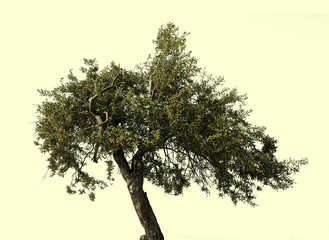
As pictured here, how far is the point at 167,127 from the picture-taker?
57.1 ft

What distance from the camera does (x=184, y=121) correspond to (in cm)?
1723

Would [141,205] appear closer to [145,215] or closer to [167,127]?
[145,215]

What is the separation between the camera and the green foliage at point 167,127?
17.3m

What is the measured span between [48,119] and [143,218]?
23.4 feet

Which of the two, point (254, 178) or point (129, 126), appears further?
point (254, 178)

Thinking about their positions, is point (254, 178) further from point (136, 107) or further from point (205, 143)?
point (136, 107)

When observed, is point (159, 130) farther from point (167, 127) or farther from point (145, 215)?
point (145, 215)

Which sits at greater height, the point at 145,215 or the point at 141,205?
the point at 141,205

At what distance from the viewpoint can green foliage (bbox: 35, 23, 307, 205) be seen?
1727 centimetres

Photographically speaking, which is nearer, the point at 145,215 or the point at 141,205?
the point at 141,205

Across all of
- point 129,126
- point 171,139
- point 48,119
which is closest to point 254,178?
point 171,139

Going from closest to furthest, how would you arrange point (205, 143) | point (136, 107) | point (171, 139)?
point (205, 143) < point (136, 107) < point (171, 139)

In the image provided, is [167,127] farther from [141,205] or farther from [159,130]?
[141,205]

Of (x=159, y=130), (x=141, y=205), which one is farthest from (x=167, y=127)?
(x=141, y=205)
